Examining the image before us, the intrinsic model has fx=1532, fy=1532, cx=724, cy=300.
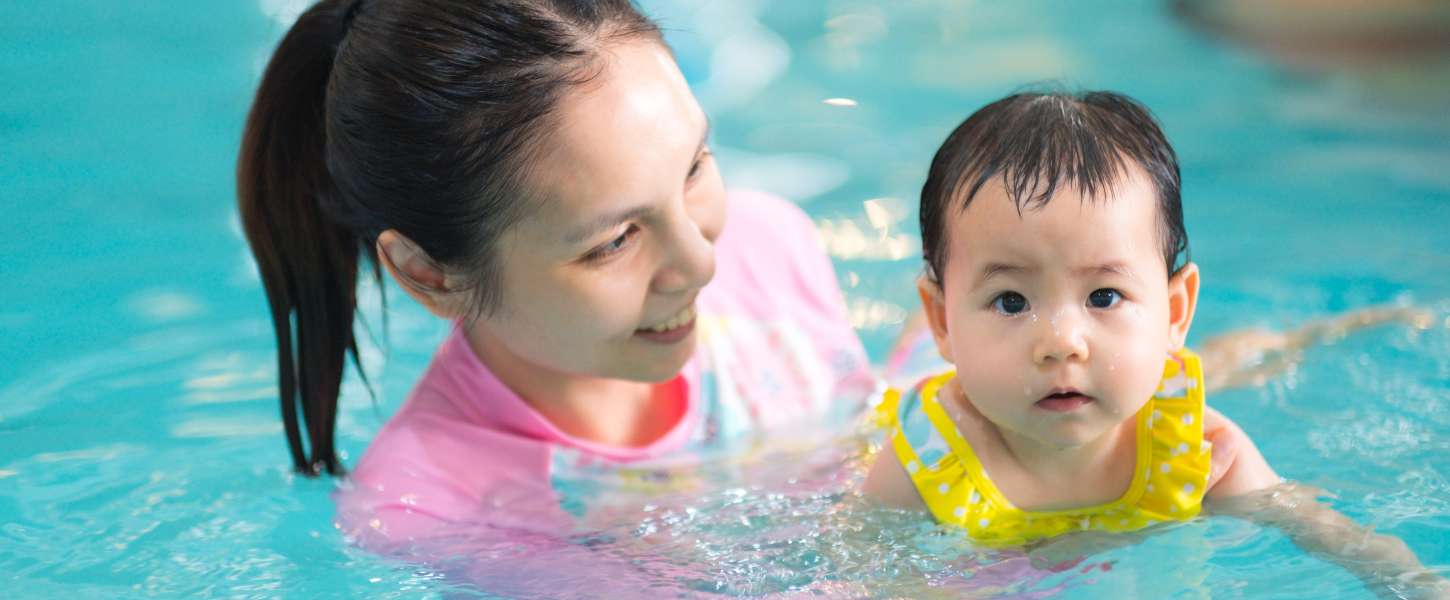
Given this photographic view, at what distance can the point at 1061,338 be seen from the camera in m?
1.76

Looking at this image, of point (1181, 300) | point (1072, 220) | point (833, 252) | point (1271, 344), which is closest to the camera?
point (1072, 220)

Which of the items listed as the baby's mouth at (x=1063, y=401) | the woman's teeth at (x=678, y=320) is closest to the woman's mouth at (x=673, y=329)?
the woman's teeth at (x=678, y=320)

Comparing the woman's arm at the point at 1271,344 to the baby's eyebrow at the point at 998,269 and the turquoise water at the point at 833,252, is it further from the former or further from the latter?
the baby's eyebrow at the point at 998,269

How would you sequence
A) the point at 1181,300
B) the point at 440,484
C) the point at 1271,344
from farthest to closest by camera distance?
the point at 1271,344, the point at 440,484, the point at 1181,300

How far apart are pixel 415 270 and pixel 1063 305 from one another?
0.89m

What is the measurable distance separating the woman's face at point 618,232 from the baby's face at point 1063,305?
391 mm

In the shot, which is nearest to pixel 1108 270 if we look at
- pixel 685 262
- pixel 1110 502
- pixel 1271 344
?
pixel 1110 502

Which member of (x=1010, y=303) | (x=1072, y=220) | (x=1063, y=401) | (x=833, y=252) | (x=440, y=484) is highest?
(x=1072, y=220)

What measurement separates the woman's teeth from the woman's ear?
0.29m

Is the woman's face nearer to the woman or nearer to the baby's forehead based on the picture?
the woman

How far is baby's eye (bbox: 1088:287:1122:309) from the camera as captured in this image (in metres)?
1.79

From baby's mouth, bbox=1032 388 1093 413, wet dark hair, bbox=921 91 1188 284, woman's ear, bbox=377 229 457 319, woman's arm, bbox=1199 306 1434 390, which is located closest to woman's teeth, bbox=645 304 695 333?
woman's ear, bbox=377 229 457 319

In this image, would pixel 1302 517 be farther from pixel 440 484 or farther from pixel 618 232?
pixel 440 484

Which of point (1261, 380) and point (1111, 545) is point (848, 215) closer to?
point (1261, 380)
